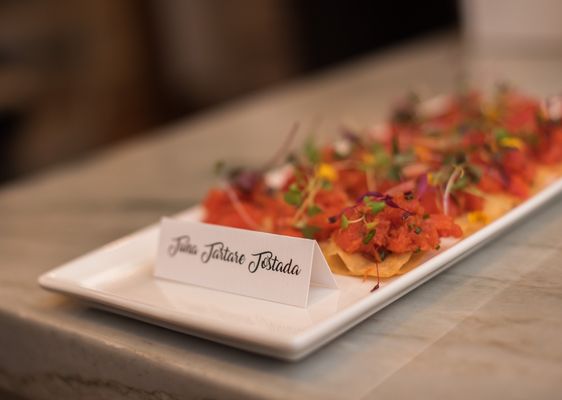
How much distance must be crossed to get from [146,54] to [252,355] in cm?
343

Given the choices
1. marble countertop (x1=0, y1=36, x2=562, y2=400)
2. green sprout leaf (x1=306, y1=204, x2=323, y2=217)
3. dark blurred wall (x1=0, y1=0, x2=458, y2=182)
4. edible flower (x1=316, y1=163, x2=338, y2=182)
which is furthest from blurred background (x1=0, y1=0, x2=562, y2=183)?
green sprout leaf (x1=306, y1=204, x2=323, y2=217)

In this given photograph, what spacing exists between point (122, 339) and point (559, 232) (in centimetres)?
56

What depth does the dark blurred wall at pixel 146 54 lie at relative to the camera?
328 cm

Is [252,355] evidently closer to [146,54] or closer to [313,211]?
[313,211]

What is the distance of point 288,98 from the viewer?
2.21 m

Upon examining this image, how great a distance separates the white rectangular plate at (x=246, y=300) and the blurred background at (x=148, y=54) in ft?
7.90

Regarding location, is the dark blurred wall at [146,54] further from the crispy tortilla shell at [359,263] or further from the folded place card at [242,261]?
the crispy tortilla shell at [359,263]

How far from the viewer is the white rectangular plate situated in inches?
26.7

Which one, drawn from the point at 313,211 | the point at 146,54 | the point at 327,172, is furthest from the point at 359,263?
the point at 146,54

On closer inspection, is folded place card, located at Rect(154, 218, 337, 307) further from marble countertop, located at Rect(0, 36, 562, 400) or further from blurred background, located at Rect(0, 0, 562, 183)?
blurred background, located at Rect(0, 0, 562, 183)

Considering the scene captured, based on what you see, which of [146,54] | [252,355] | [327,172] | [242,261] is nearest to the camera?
[252,355]

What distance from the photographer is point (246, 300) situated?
31.8 inches

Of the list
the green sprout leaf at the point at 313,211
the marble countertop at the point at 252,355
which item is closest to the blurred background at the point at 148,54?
the marble countertop at the point at 252,355

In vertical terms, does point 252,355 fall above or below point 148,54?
below
